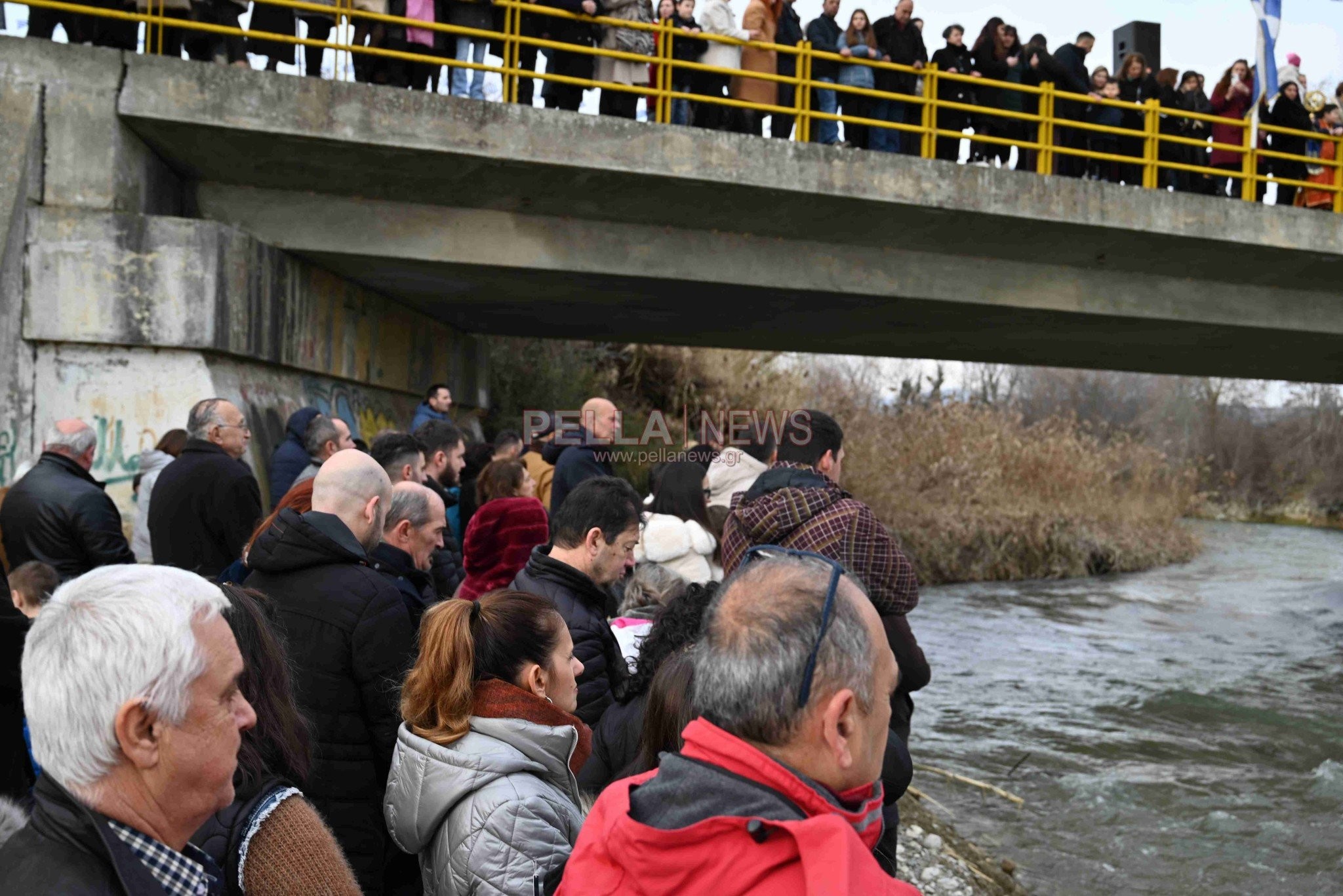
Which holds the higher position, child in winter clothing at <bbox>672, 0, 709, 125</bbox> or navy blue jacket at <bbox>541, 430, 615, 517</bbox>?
child in winter clothing at <bbox>672, 0, 709, 125</bbox>

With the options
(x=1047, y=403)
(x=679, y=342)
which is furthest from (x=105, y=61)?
(x=1047, y=403)

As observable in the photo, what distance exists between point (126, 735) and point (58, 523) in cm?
410

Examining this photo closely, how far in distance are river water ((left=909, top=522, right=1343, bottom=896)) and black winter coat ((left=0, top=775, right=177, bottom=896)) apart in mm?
5575

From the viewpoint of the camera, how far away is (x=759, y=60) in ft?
36.0

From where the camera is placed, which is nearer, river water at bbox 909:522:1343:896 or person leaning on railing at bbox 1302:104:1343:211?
river water at bbox 909:522:1343:896

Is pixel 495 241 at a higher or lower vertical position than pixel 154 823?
higher

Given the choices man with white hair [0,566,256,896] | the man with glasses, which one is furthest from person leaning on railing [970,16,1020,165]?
man with white hair [0,566,256,896]

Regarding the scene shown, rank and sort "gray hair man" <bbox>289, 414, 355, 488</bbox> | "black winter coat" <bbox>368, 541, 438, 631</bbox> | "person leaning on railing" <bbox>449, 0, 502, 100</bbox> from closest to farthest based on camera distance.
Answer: "black winter coat" <bbox>368, 541, 438, 631</bbox>, "gray hair man" <bbox>289, 414, 355, 488</bbox>, "person leaning on railing" <bbox>449, 0, 502, 100</bbox>

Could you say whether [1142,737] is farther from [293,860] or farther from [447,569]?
[293,860]

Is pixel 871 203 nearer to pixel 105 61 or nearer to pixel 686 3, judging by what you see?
pixel 686 3

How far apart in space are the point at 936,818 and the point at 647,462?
11.6 meters

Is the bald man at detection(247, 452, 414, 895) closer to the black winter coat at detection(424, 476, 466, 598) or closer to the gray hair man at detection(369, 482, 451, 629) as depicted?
the gray hair man at detection(369, 482, 451, 629)

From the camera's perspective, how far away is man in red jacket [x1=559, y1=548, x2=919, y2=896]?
1455mm

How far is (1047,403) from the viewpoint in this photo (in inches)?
2264
